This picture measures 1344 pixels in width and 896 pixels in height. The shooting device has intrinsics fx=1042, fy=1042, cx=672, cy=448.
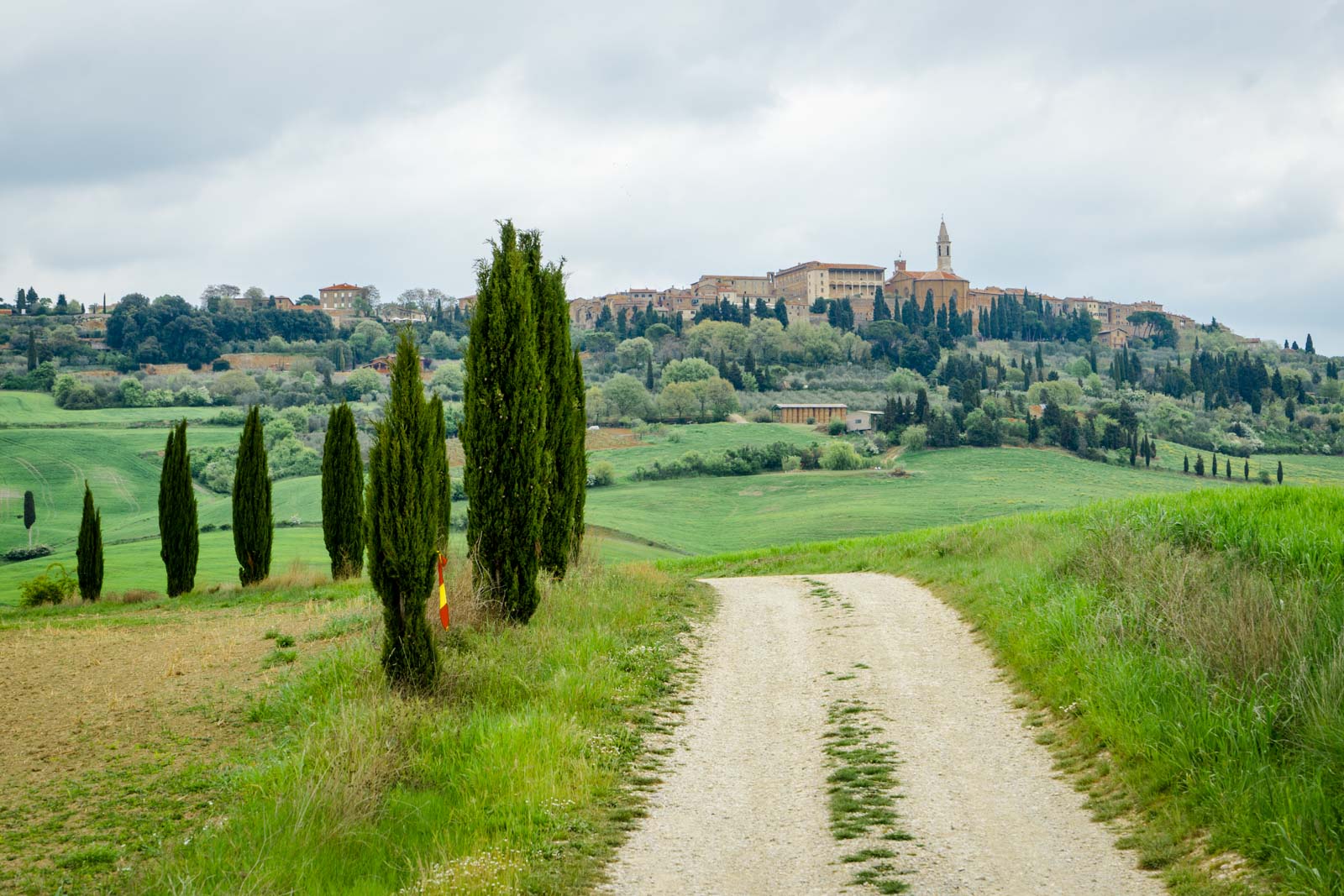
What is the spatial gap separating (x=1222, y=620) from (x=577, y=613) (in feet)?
23.8

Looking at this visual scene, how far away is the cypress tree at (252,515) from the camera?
24625 millimetres

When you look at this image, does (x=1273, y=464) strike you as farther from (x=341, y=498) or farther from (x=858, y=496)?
(x=341, y=498)

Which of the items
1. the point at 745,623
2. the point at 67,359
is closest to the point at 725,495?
the point at 745,623

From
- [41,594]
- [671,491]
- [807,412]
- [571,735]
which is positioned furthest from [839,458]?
[571,735]

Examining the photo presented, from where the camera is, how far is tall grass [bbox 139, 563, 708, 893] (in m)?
5.46

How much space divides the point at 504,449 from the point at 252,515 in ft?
48.3

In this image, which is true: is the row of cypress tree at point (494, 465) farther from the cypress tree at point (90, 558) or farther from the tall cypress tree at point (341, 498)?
the cypress tree at point (90, 558)

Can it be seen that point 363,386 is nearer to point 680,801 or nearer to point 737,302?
point 737,302

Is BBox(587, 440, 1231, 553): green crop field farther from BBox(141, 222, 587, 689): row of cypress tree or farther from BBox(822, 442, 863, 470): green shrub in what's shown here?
BBox(141, 222, 587, 689): row of cypress tree

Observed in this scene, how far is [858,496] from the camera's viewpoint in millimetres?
67188

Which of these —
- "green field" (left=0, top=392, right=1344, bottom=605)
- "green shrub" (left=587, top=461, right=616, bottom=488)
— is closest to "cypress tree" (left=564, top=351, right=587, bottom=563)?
"green field" (left=0, top=392, right=1344, bottom=605)

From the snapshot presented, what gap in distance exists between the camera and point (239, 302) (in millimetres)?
146875

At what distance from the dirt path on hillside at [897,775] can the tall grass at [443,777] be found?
463 millimetres

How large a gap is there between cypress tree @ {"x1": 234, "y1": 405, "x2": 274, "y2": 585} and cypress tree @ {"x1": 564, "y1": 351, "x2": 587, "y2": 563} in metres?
10.5
